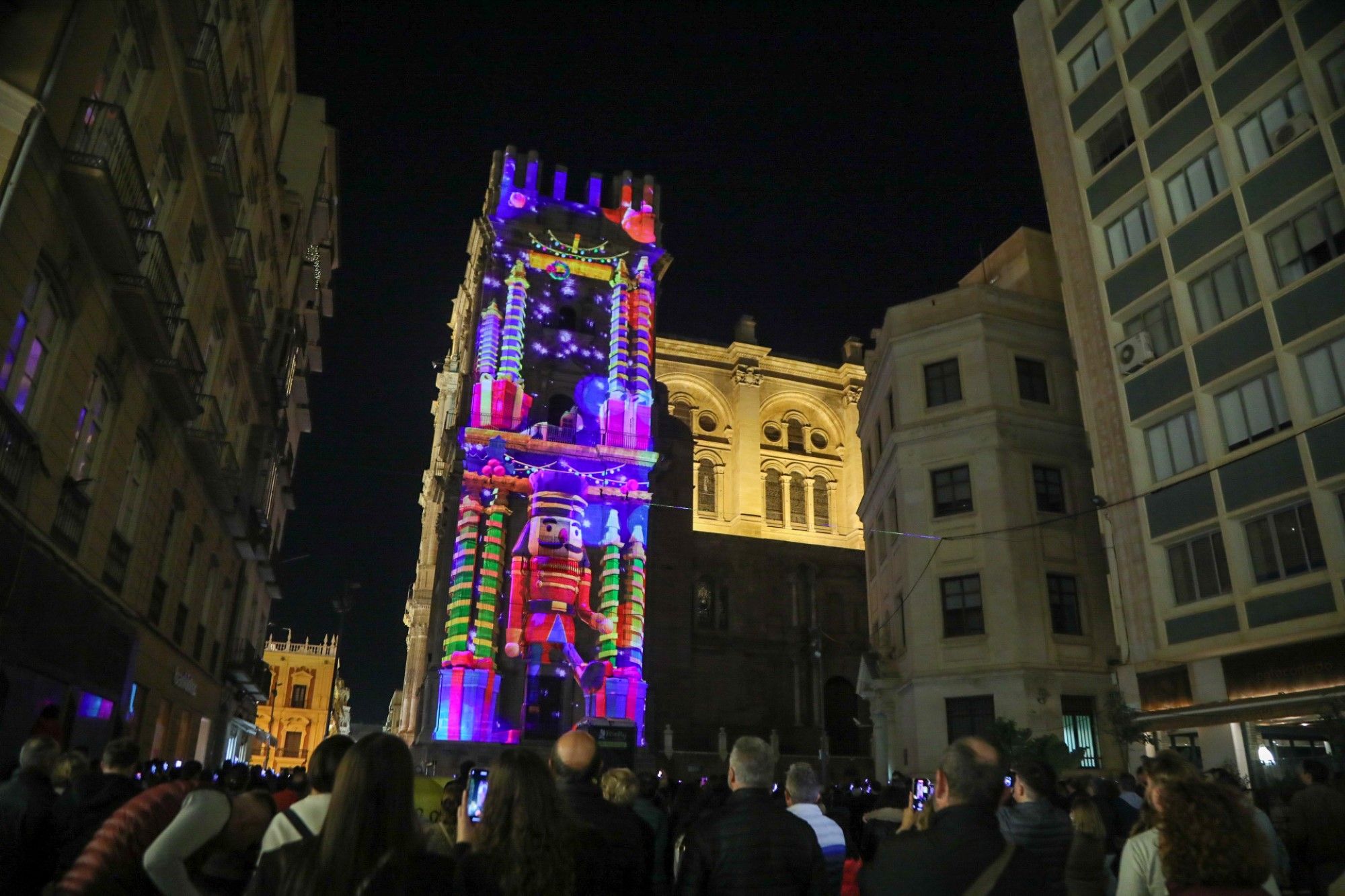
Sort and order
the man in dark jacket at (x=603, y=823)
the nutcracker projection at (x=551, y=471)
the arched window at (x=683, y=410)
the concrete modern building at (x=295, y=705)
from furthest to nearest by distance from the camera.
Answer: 1. the concrete modern building at (x=295, y=705)
2. the arched window at (x=683, y=410)
3. the nutcracker projection at (x=551, y=471)
4. the man in dark jacket at (x=603, y=823)

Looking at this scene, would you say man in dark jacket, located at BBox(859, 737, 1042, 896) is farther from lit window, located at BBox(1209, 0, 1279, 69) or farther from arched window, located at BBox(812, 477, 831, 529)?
arched window, located at BBox(812, 477, 831, 529)

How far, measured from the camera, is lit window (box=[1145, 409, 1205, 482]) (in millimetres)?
20281

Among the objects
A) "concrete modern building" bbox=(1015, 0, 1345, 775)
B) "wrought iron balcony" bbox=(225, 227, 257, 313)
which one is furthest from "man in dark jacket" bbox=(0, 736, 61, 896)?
"concrete modern building" bbox=(1015, 0, 1345, 775)

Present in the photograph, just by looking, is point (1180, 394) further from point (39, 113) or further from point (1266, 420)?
point (39, 113)

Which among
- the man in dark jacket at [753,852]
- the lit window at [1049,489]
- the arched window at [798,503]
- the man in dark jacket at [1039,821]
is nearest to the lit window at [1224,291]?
the lit window at [1049,489]

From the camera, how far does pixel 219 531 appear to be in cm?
2408

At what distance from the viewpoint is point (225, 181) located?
18.1 m

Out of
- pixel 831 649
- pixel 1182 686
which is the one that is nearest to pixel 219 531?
pixel 1182 686

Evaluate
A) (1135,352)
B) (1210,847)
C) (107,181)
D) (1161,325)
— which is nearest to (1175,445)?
(1135,352)

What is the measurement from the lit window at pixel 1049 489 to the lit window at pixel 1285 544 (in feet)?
19.4

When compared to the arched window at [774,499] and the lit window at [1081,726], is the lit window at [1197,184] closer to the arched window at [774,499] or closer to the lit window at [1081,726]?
the lit window at [1081,726]

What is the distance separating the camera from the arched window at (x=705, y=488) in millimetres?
54119

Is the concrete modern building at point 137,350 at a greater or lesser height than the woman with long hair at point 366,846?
greater

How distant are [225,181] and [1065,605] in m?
22.2
